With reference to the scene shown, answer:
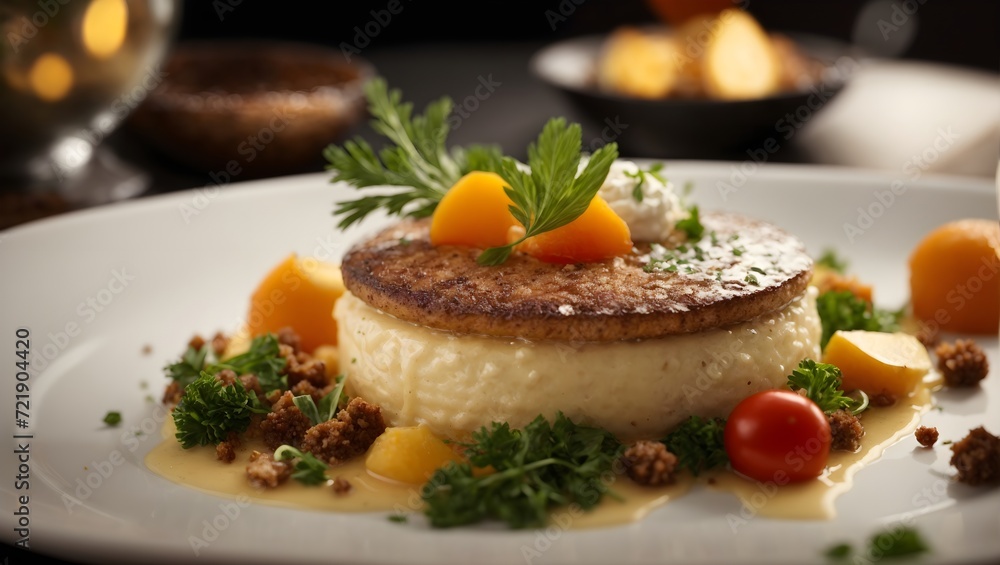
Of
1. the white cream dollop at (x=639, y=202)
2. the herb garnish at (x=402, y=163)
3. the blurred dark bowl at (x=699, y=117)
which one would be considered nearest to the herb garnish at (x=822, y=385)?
the white cream dollop at (x=639, y=202)

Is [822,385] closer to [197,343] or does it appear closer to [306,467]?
[306,467]

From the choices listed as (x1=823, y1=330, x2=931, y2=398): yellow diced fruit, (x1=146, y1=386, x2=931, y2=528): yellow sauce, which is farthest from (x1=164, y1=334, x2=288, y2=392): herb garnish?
(x1=823, y1=330, x2=931, y2=398): yellow diced fruit

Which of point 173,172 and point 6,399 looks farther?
point 173,172

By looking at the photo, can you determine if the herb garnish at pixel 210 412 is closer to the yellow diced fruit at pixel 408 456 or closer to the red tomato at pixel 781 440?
the yellow diced fruit at pixel 408 456

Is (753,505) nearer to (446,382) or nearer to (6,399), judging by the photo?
(446,382)

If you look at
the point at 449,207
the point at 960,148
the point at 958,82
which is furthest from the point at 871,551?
the point at 958,82

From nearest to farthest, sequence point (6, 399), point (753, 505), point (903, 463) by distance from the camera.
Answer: point (753, 505), point (903, 463), point (6, 399)
